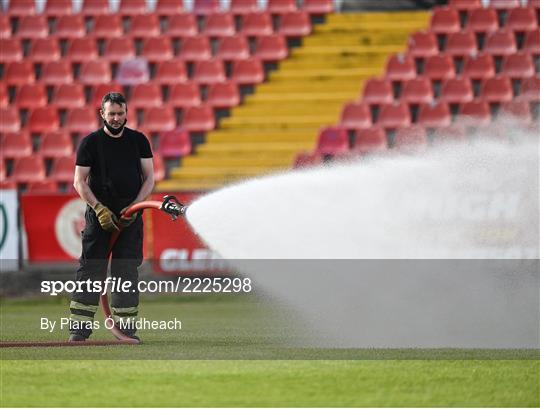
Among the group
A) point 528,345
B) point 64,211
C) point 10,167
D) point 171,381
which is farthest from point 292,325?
point 10,167

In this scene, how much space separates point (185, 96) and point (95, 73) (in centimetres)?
192

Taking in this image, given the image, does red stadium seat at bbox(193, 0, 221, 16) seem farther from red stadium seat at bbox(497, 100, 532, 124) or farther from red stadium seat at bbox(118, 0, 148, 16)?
red stadium seat at bbox(497, 100, 532, 124)

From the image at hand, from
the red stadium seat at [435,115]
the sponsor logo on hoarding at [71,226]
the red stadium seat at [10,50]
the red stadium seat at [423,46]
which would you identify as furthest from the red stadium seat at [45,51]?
the sponsor logo on hoarding at [71,226]

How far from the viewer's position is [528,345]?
9359 millimetres

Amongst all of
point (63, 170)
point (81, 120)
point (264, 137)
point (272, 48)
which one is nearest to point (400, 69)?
point (264, 137)

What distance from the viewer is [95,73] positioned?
2250 cm

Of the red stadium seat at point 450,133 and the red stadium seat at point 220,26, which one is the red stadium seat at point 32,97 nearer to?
the red stadium seat at point 220,26

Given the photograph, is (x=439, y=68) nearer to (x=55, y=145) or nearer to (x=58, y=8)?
(x=55, y=145)

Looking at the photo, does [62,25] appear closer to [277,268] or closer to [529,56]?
[529,56]

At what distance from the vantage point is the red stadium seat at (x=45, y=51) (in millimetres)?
23172

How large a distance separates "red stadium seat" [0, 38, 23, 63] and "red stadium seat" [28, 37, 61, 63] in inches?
8.7

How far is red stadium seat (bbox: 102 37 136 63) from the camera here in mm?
22734

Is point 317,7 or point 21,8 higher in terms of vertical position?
point 21,8

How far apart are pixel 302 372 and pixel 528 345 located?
2.15 meters
